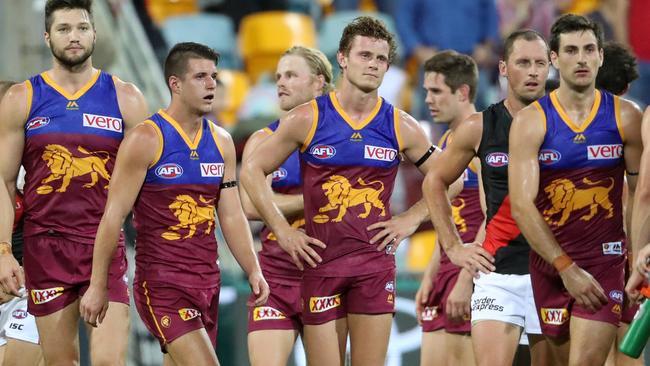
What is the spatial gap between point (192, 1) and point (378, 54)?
750 centimetres

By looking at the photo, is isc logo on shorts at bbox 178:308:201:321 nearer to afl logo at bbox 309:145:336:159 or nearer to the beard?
afl logo at bbox 309:145:336:159

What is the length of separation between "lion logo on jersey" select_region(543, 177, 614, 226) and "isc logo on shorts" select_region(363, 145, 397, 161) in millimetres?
929

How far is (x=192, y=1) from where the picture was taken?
14203 millimetres

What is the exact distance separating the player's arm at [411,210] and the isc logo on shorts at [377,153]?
0.13m

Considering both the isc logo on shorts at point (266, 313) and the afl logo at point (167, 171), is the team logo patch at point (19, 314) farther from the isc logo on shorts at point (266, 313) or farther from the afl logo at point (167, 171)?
the afl logo at point (167, 171)

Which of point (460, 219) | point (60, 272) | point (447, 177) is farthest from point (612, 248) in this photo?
point (60, 272)

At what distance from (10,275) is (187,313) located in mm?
1057

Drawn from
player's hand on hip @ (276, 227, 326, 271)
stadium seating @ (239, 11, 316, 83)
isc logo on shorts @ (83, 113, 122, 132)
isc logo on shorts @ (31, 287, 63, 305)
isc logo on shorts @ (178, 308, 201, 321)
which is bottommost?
isc logo on shorts @ (178, 308, 201, 321)

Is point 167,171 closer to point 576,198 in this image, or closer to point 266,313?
point 266,313

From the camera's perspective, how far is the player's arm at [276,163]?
7.04m

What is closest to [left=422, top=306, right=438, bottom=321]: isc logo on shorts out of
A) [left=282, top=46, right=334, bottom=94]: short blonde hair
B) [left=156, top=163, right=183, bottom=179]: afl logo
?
[left=282, top=46, right=334, bottom=94]: short blonde hair

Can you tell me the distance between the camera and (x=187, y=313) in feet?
22.6

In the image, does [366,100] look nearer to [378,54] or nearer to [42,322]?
[378,54]

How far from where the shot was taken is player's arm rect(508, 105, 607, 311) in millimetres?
6434
